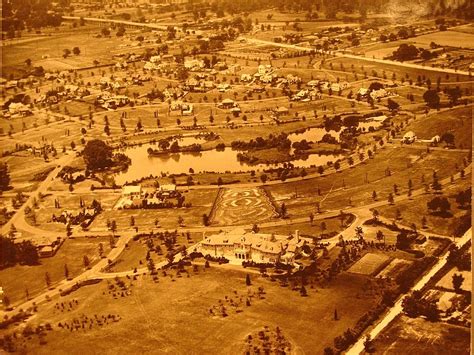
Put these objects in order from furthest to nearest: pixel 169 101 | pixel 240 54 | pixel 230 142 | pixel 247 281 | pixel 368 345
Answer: pixel 240 54 < pixel 169 101 < pixel 230 142 < pixel 247 281 < pixel 368 345

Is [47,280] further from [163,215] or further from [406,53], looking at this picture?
[406,53]

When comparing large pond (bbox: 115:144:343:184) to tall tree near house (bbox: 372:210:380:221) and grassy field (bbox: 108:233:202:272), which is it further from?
grassy field (bbox: 108:233:202:272)

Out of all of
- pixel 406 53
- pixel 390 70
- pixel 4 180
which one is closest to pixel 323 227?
pixel 4 180

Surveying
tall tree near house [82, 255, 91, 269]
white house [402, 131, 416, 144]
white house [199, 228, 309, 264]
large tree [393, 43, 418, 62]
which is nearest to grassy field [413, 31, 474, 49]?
large tree [393, 43, 418, 62]

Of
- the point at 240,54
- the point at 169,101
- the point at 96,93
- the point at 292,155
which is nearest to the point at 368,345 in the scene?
the point at 292,155

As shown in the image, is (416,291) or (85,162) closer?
(416,291)

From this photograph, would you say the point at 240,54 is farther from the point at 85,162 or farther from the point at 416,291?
the point at 416,291

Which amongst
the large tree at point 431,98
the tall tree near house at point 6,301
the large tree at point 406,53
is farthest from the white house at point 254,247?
the large tree at point 406,53
